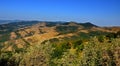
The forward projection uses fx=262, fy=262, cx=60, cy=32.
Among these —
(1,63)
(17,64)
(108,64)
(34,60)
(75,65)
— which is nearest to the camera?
(108,64)

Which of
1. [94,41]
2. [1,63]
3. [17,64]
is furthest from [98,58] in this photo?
[1,63]

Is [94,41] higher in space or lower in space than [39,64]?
higher

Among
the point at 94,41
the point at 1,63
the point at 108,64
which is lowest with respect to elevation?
the point at 1,63

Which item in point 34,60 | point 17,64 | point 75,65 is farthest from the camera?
point 17,64

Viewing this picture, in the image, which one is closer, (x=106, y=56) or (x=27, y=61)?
(x=106, y=56)

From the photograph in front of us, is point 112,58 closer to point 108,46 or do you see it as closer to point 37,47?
point 108,46

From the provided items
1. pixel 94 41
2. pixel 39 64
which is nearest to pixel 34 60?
pixel 39 64

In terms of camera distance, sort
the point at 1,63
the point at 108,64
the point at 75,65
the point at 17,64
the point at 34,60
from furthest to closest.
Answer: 1. the point at 1,63
2. the point at 17,64
3. the point at 34,60
4. the point at 75,65
5. the point at 108,64

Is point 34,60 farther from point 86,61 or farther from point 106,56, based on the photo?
point 106,56

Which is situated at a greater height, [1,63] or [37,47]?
[37,47]
